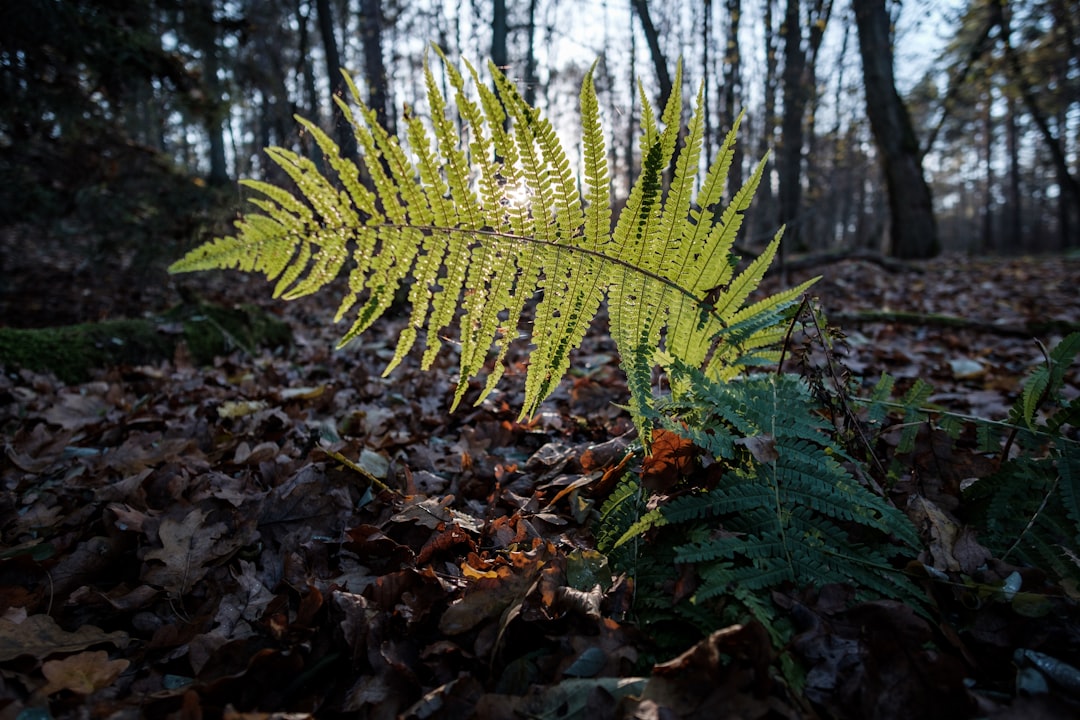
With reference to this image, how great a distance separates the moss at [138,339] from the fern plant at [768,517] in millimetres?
3989

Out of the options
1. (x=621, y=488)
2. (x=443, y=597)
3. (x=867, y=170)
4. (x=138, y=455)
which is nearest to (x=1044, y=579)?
(x=621, y=488)

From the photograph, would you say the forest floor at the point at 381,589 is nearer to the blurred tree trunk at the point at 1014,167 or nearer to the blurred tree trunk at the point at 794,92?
the blurred tree trunk at the point at 794,92

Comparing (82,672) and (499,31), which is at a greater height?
(499,31)

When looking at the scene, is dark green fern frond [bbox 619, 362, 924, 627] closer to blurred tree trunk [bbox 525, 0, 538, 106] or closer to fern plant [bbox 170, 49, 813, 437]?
fern plant [bbox 170, 49, 813, 437]

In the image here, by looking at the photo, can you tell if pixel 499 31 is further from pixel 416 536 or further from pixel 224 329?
pixel 416 536

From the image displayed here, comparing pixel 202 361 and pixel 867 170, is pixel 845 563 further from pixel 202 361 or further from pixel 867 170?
pixel 867 170

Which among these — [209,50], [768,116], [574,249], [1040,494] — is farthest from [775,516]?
[768,116]

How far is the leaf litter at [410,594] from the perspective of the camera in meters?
0.99

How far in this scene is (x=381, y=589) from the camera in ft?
4.44

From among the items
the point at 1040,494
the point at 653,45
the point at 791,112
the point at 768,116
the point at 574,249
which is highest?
the point at 768,116

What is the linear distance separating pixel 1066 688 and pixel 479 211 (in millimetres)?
1496

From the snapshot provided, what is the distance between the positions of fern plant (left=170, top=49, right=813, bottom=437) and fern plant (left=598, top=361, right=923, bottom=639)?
7.3 inches

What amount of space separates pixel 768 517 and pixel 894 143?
11.1 metres

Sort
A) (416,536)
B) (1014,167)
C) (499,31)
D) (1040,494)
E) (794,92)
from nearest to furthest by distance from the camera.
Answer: (1040,494)
(416,536)
(499,31)
(794,92)
(1014,167)
